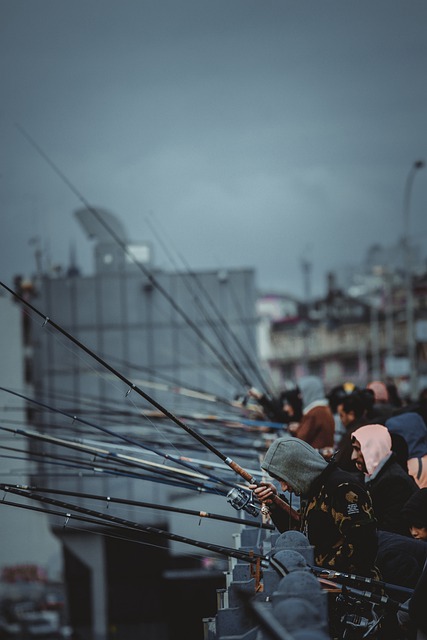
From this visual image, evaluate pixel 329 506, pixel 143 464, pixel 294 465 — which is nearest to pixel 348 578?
pixel 329 506

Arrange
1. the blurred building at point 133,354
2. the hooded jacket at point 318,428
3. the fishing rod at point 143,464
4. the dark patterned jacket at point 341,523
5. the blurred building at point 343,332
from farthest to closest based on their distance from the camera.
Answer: the blurred building at point 343,332 → the blurred building at point 133,354 → the hooded jacket at point 318,428 → the fishing rod at point 143,464 → the dark patterned jacket at point 341,523

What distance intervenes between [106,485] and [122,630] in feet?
19.0

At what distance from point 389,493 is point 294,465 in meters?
1.23

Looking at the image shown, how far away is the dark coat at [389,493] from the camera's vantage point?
19.4 feet

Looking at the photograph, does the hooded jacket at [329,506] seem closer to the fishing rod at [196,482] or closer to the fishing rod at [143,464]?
the fishing rod at [196,482]

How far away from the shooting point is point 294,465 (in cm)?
486

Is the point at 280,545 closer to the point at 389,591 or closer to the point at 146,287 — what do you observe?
the point at 389,591

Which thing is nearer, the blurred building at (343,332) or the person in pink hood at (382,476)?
the person in pink hood at (382,476)

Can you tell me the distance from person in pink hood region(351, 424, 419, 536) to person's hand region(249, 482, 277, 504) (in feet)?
2.81

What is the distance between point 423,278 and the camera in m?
84.3

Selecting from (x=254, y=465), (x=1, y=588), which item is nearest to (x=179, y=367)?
(x=1, y=588)

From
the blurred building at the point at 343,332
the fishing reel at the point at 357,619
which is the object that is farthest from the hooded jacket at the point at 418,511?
the blurred building at the point at 343,332

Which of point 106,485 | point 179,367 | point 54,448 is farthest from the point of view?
point 179,367

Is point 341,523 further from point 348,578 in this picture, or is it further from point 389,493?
point 389,493
